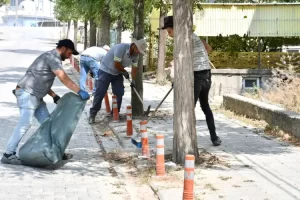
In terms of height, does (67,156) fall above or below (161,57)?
below

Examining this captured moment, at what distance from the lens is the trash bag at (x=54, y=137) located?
8812mm

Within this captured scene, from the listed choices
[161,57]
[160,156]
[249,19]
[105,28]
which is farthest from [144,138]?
[249,19]

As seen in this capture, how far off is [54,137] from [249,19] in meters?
16.2

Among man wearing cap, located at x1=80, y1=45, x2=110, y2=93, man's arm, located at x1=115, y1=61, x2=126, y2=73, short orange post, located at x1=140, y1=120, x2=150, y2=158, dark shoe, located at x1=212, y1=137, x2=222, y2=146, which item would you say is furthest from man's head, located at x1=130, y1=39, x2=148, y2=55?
short orange post, located at x1=140, y1=120, x2=150, y2=158

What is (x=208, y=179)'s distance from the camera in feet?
25.9

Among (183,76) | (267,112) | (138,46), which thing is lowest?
(267,112)

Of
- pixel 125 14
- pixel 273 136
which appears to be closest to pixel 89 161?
pixel 273 136

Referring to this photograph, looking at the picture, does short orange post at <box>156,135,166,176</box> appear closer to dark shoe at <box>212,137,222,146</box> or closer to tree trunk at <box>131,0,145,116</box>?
dark shoe at <box>212,137,222,146</box>

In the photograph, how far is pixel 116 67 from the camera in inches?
505

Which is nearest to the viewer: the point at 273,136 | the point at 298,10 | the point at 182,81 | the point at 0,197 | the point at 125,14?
the point at 0,197

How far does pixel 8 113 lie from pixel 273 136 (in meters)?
6.65

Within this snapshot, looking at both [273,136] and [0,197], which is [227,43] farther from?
[0,197]

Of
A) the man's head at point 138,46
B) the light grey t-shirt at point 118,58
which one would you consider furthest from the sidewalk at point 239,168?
the man's head at point 138,46

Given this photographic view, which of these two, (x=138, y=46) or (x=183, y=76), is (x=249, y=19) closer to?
(x=138, y=46)
